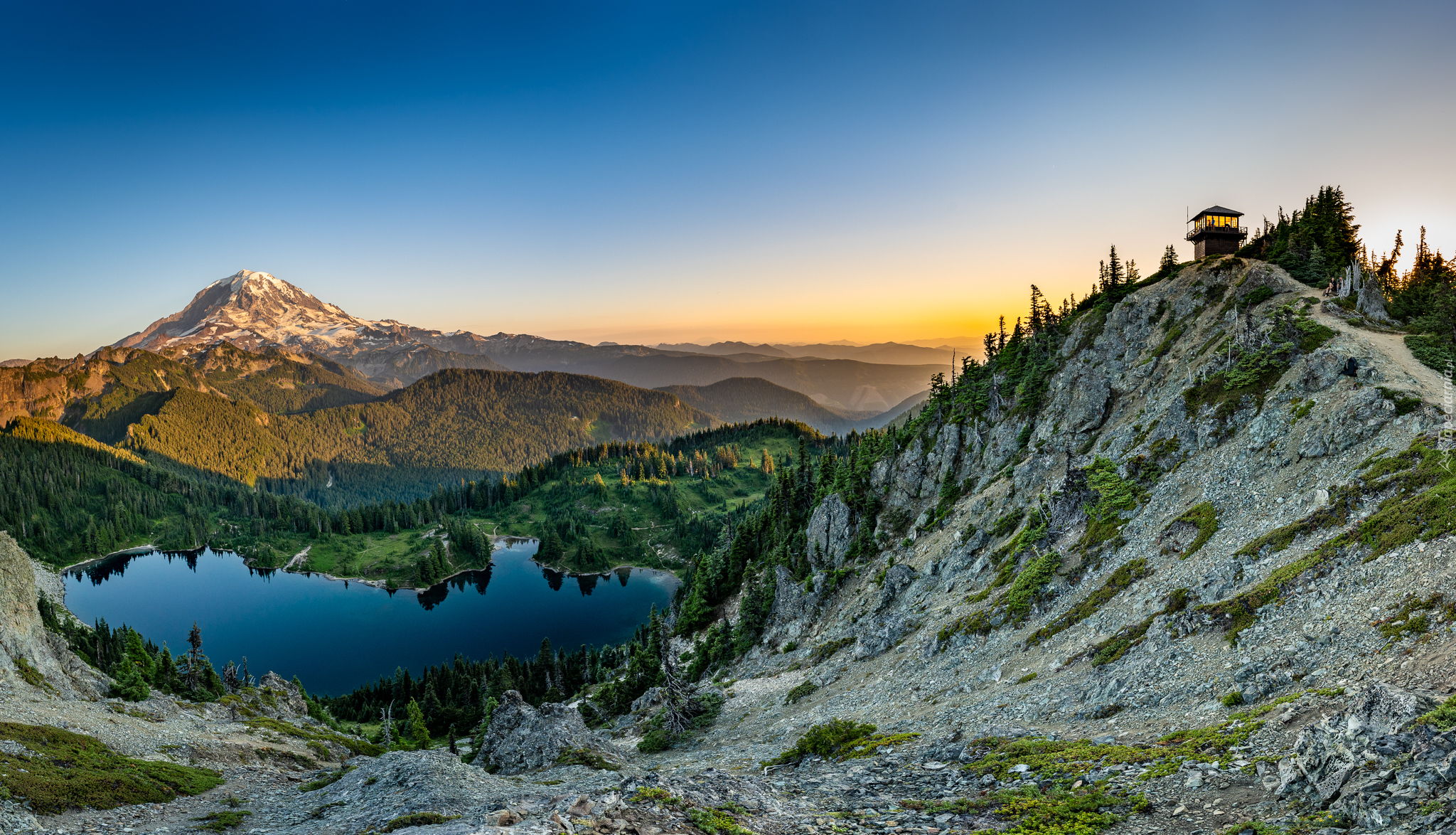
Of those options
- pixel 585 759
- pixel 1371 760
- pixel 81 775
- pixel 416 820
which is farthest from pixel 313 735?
pixel 1371 760

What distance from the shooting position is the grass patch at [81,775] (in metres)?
28.3

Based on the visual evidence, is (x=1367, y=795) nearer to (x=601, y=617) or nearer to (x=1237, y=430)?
(x=1237, y=430)

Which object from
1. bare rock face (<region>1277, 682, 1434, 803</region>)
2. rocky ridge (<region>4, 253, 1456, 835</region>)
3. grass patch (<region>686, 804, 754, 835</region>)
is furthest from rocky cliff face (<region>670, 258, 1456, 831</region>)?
grass patch (<region>686, 804, 754, 835</region>)

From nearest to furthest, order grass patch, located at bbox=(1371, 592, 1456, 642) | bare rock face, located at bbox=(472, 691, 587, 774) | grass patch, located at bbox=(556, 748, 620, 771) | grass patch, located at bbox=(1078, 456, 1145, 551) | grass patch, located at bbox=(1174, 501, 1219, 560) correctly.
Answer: grass patch, located at bbox=(1371, 592, 1456, 642), grass patch, located at bbox=(1174, 501, 1219, 560), grass patch, located at bbox=(556, 748, 620, 771), grass patch, located at bbox=(1078, 456, 1145, 551), bare rock face, located at bbox=(472, 691, 587, 774)

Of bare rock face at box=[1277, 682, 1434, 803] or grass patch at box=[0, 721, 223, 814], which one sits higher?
bare rock face at box=[1277, 682, 1434, 803]

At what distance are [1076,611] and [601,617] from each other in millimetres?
147248

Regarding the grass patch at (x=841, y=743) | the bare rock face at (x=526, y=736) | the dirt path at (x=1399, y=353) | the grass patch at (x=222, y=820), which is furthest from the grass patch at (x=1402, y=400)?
the grass patch at (x=222, y=820)

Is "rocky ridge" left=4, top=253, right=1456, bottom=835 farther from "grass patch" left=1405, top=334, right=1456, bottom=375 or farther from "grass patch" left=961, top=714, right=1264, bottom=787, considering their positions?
"grass patch" left=1405, top=334, right=1456, bottom=375

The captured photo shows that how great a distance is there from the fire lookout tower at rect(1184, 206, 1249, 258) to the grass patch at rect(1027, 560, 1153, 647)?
61667mm

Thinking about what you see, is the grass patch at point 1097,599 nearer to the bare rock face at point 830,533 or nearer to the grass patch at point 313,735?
the bare rock face at point 830,533

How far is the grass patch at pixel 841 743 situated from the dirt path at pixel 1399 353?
3952cm

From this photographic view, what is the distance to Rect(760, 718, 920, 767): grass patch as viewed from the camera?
33.2 meters

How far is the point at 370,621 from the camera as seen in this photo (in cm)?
17200

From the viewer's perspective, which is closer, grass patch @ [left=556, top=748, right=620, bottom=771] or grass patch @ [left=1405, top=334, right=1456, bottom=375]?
grass patch @ [left=1405, top=334, right=1456, bottom=375]
